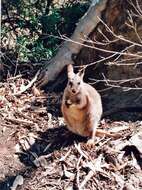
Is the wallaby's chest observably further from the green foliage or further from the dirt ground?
the green foliage

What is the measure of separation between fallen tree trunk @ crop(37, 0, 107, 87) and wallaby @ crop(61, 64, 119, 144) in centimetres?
114

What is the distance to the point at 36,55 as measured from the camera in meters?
8.39

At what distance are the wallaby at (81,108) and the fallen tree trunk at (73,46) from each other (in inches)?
44.8

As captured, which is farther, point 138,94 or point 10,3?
point 10,3

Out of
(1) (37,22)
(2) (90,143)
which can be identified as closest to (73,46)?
(1) (37,22)

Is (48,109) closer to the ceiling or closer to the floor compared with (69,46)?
closer to the floor

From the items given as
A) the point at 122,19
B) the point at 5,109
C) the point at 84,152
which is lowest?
the point at 84,152

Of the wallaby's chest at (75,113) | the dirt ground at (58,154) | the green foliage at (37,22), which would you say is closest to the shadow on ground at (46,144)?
the dirt ground at (58,154)

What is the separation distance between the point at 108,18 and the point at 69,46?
2.08ft

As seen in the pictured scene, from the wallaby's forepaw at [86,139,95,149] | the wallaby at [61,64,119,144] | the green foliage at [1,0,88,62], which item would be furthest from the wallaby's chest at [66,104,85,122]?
the green foliage at [1,0,88,62]

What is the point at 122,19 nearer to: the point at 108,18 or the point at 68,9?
the point at 108,18

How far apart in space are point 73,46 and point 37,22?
1410 millimetres

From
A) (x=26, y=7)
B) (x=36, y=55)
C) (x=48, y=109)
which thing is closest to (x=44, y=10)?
(x=26, y=7)

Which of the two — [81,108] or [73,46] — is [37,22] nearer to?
[73,46]
